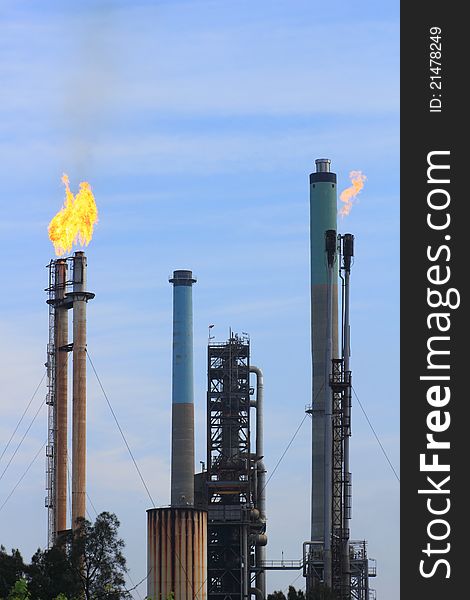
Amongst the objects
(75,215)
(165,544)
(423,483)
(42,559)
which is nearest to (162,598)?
(165,544)

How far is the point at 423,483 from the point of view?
103 ft

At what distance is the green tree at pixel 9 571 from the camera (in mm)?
80500

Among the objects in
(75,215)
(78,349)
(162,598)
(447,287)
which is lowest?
(162,598)

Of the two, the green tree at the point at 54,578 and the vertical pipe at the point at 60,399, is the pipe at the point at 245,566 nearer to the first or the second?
the vertical pipe at the point at 60,399

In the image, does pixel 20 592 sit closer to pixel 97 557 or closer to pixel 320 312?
pixel 97 557

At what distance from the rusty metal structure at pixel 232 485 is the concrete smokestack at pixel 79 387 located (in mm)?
17201

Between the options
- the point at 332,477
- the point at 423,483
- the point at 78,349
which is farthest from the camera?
the point at 332,477

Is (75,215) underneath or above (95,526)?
above

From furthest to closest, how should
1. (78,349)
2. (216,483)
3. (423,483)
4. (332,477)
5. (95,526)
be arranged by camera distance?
(216,483)
(332,477)
(78,349)
(95,526)
(423,483)

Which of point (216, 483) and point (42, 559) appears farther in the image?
point (216, 483)

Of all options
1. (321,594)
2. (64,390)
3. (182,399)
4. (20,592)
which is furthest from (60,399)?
(20,592)

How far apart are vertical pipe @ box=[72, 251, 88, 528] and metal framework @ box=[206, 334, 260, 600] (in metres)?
17.3

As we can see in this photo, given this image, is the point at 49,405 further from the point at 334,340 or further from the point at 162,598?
the point at 334,340

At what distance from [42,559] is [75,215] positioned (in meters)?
20.3
